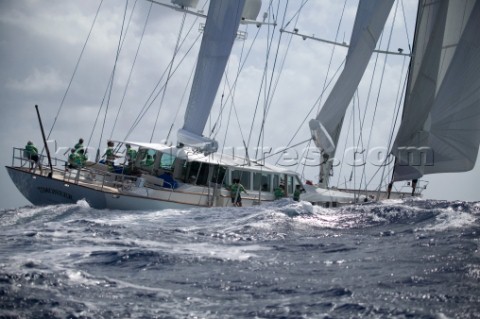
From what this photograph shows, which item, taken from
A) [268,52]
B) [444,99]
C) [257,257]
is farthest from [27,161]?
[444,99]

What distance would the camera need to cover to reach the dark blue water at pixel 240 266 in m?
9.73

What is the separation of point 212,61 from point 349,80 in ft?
17.3

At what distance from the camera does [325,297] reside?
10.4 meters

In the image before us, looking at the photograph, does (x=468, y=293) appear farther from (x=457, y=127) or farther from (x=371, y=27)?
Result: (x=371, y=27)

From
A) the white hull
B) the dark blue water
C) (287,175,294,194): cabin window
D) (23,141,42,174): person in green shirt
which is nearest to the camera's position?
the dark blue water

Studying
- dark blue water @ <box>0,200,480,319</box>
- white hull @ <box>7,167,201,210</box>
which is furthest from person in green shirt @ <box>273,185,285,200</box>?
dark blue water @ <box>0,200,480,319</box>

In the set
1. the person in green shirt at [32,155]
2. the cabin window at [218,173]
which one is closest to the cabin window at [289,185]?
the cabin window at [218,173]

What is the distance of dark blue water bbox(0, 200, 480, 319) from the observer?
9.73 meters

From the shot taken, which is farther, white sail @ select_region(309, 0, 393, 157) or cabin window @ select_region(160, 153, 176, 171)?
white sail @ select_region(309, 0, 393, 157)

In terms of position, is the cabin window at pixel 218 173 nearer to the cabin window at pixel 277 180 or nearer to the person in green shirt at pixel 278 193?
the person in green shirt at pixel 278 193

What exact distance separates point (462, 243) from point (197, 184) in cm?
1259

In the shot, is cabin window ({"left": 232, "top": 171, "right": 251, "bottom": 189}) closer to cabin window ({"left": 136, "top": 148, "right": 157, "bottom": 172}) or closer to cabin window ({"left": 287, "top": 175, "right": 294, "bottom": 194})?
cabin window ({"left": 287, "top": 175, "right": 294, "bottom": 194})

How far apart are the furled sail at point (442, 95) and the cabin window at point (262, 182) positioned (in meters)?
5.11

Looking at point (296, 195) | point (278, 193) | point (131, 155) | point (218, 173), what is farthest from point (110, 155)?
point (296, 195)
